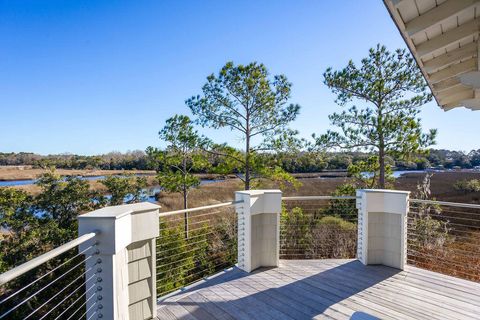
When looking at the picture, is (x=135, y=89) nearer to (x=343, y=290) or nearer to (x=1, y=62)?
(x=1, y=62)

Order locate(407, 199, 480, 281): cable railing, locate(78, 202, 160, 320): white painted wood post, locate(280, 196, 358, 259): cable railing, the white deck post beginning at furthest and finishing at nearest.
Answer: locate(280, 196, 358, 259): cable railing → locate(407, 199, 480, 281): cable railing → the white deck post → locate(78, 202, 160, 320): white painted wood post

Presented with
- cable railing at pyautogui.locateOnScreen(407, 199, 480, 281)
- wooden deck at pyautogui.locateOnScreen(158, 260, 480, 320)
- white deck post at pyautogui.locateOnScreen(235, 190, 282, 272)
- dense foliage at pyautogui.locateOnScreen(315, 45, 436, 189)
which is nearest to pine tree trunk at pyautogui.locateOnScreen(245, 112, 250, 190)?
dense foliage at pyautogui.locateOnScreen(315, 45, 436, 189)

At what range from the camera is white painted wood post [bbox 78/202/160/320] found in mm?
1957

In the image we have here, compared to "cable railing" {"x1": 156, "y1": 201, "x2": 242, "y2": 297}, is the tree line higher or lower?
higher

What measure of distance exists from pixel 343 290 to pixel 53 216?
11367 millimetres


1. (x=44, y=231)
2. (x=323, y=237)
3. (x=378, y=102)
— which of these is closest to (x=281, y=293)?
(x=323, y=237)

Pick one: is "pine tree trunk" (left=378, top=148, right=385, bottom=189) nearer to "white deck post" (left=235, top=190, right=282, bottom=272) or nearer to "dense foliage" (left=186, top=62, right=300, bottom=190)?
"dense foliage" (left=186, top=62, right=300, bottom=190)

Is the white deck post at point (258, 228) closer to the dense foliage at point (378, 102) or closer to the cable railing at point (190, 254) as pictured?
the cable railing at point (190, 254)

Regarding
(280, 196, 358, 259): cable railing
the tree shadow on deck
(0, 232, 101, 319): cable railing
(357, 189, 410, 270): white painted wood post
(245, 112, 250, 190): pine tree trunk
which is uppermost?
(245, 112, 250, 190): pine tree trunk

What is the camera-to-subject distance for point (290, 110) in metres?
10.8

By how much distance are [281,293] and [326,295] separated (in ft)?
1.58

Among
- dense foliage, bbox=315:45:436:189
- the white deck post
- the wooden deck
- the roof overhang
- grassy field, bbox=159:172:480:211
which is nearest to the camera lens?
the roof overhang

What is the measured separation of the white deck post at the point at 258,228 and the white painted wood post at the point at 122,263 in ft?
4.41

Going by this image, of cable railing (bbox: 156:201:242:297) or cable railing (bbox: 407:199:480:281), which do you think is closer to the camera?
cable railing (bbox: 407:199:480:281)
